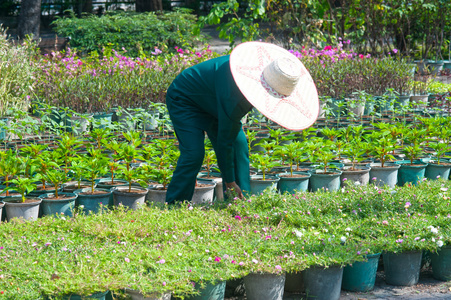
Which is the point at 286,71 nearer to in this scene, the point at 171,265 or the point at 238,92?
the point at 238,92

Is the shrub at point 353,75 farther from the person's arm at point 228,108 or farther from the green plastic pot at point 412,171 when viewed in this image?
the person's arm at point 228,108

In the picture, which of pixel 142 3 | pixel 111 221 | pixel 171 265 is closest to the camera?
pixel 171 265

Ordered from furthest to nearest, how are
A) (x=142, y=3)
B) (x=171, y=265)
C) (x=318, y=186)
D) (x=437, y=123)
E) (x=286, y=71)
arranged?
1. (x=142, y=3)
2. (x=437, y=123)
3. (x=318, y=186)
4. (x=286, y=71)
5. (x=171, y=265)

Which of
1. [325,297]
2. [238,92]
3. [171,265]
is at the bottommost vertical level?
[325,297]

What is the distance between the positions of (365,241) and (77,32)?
1132 cm

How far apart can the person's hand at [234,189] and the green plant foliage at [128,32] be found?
9.07 m

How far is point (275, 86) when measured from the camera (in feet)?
10.9

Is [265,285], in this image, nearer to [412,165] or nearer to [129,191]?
[129,191]

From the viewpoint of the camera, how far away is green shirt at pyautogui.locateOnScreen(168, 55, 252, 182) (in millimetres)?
3449

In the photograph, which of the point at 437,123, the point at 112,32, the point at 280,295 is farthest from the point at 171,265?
the point at 112,32

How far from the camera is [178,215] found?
3.67m

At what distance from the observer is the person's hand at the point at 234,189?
155 inches

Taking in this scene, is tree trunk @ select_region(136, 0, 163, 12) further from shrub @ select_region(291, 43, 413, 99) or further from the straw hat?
the straw hat

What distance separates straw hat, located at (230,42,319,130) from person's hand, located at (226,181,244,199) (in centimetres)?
80
